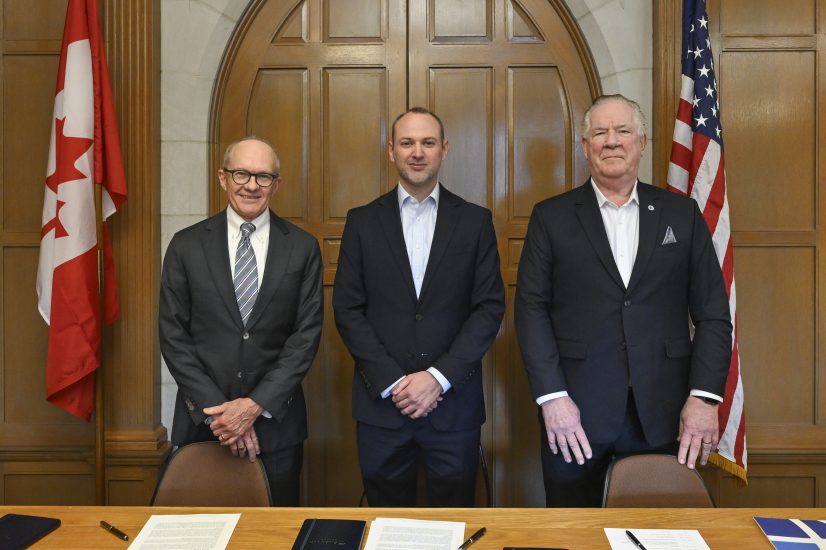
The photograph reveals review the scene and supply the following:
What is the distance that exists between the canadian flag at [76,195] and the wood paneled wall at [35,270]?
0.79 ft

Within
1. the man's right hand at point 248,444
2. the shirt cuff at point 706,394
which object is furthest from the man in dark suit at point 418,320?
the shirt cuff at point 706,394

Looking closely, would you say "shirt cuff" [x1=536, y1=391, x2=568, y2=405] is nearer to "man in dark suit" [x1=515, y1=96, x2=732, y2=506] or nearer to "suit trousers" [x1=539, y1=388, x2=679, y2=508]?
"man in dark suit" [x1=515, y1=96, x2=732, y2=506]

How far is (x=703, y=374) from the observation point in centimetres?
221

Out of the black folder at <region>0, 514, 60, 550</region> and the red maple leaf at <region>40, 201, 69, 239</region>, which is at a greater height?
the red maple leaf at <region>40, 201, 69, 239</region>

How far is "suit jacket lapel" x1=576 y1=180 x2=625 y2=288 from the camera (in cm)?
227

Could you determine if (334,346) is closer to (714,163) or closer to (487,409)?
(487,409)

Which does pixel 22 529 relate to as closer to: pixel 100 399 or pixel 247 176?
pixel 247 176

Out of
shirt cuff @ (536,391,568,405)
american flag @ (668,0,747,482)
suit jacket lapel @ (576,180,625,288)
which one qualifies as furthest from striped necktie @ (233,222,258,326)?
american flag @ (668,0,747,482)

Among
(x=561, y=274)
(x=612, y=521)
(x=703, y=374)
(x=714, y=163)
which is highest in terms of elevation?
(x=714, y=163)

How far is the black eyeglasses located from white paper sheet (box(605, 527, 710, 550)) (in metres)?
1.62

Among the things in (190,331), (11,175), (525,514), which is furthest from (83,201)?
(525,514)

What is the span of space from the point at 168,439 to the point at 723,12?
3379mm

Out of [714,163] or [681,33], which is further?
[681,33]

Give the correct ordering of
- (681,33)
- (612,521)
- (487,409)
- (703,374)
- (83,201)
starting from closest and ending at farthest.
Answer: (612,521)
(703,374)
(83,201)
(681,33)
(487,409)
